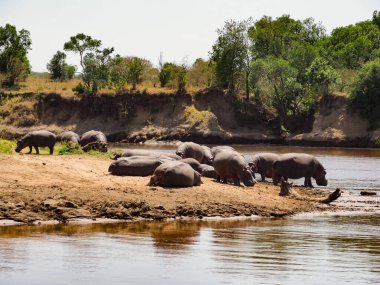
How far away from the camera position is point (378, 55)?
77.8 metres

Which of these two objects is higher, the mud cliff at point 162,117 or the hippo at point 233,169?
the mud cliff at point 162,117

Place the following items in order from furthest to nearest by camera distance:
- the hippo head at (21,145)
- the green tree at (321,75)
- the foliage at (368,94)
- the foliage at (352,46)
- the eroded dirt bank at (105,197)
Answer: the foliage at (352,46) < the green tree at (321,75) < the foliage at (368,94) < the hippo head at (21,145) < the eroded dirt bank at (105,197)

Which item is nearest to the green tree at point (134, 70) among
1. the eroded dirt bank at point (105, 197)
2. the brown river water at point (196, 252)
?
the eroded dirt bank at point (105, 197)

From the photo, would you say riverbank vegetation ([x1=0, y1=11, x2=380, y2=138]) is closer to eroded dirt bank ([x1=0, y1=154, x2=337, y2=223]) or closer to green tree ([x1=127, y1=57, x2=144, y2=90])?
green tree ([x1=127, y1=57, x2=144, y2=90])

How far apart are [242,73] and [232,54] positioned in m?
2.97

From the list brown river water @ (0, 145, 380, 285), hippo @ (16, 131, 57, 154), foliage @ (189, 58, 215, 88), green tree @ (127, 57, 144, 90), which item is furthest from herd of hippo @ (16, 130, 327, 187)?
foliage @ (189, 58, 215, 88)

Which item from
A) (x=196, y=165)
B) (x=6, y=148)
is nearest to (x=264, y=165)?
(x=196, y=165)

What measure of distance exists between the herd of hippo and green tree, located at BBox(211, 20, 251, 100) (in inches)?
1679

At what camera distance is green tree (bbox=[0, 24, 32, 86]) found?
78.6 metres

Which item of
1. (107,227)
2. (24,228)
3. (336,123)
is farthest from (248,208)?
(336,123)

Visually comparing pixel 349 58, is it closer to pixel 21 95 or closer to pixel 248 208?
pixel 21 95

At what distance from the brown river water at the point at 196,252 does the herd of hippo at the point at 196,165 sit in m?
3.04

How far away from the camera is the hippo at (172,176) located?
2084 cm

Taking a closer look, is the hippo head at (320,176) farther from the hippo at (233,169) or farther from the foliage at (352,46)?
the foliage at (352,46)
